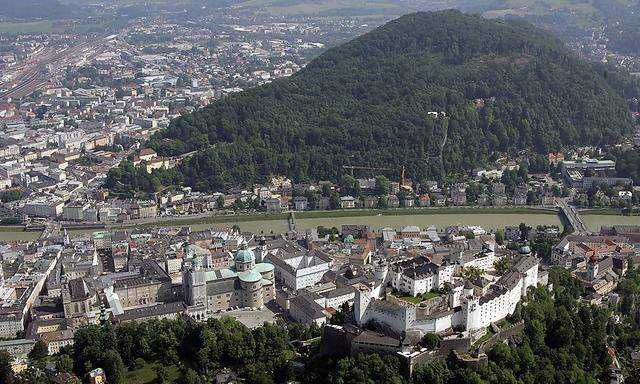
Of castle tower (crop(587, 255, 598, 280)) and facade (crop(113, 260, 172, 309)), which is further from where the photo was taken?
castle tower (crop(587, 255, 598, 280))

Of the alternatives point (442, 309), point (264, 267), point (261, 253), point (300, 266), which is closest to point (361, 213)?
point (261, 253)

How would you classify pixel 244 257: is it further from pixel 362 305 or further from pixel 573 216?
pixel 573 216

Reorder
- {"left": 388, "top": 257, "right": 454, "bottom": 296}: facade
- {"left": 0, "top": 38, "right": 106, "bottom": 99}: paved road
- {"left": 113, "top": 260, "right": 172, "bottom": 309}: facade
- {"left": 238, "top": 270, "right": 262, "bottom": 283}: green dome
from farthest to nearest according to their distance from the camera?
{"left": 0, "top": 38, "right": 106, "bottom": 99}: paved road, {"left": 113, "top": 260, "right": 172, "bottom": 309}: facade, {"left": 238, "top": 270, "right": 262, "bottom": 283}: green dome, {"left": 388, "top": 257, "right": 454, "bottom": 296}: facade

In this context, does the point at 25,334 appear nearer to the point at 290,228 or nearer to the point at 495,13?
the point at 290,228

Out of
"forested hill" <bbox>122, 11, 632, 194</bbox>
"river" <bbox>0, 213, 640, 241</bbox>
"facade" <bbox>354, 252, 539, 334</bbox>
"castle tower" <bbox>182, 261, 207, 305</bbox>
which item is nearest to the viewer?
"facade" <bbox>354, 252, 539, 334</bbox>

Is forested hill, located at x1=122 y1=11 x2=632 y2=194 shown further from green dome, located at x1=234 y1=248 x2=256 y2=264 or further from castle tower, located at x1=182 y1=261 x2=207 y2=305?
castle tower, located at x1=182 y1=261 x2=207 y2=305

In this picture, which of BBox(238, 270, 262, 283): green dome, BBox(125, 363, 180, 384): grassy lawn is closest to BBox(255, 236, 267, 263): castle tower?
BBox(238, 270, 262, 283): green dome
